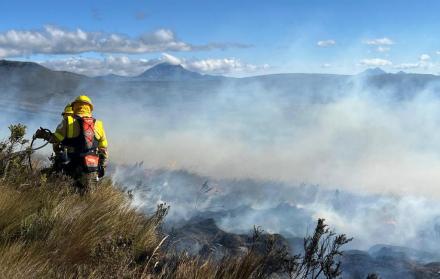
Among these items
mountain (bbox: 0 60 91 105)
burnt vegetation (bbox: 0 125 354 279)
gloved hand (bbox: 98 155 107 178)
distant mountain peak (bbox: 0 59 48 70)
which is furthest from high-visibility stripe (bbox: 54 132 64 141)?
distant mountain peak (bbox: 0 59 48 70)

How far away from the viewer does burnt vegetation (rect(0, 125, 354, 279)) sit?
9.36ft

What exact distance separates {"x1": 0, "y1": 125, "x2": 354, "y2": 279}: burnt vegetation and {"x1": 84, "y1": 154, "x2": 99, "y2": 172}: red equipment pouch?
1206 millimetres

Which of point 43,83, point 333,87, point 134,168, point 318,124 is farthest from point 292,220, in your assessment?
point 43,83

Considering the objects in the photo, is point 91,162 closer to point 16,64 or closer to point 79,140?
point 79,140

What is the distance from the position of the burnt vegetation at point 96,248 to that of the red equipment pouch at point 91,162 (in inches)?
47.5

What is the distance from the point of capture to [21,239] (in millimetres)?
3277

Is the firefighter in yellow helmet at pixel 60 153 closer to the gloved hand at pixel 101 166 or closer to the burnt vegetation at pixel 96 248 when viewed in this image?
the gloved hand at pixel 101 166

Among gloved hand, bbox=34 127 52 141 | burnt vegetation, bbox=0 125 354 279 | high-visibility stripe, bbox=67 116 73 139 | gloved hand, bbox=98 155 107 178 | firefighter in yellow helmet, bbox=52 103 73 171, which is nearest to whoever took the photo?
burnt vegetation, bbox=0 125 354 279

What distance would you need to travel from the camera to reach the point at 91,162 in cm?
623

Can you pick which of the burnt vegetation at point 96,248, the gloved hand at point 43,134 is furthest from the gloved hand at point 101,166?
the burnt vegetation at point 96,248

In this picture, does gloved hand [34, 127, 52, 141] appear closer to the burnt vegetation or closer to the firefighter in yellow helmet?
the firefighter in yellow helmet

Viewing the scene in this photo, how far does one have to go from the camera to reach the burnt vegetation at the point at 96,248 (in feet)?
9.36

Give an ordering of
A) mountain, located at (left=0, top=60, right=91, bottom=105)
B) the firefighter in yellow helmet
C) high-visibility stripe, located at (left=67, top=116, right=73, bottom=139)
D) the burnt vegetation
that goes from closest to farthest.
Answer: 1. the burnt vegetation
2. the firefighter in yellow helmet
3. high-visibility stripe, located at (left=67, top=116, right=73, bottom=139)
4. mountain, located at (left=0, top=60, right=91, bottom=105)

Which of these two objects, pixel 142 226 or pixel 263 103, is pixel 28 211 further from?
pixel 263 103
